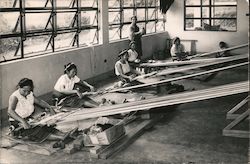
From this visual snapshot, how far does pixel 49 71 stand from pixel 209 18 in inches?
291

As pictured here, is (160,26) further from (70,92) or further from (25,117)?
(25,117)

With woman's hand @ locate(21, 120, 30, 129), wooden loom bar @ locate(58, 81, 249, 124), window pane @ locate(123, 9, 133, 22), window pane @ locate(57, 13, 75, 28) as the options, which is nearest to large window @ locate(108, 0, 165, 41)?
window pane @ locate(123, 9, 133, 22)

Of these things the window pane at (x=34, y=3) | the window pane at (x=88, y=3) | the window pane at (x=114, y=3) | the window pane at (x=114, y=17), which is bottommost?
the window pane at (x=114, y=17)

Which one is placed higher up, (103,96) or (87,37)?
(87,37)

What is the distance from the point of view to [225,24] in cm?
1255

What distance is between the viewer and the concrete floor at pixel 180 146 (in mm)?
4055

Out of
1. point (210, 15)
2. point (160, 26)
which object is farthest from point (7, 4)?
point (210, 15)

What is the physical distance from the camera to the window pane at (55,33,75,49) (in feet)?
24.8

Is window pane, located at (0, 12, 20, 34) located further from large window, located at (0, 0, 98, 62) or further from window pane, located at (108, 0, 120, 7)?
window pane, located at (108, 0, 120, 7)

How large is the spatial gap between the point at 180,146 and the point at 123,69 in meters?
3.14

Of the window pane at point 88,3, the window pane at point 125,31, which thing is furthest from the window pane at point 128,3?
the window pane at point 88,3

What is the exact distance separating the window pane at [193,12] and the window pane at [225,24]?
2.04 feet

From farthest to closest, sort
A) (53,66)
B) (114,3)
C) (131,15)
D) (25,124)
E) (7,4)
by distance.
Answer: (131,15)
(114,3)
(53,66)
(7,4)
(25,124)

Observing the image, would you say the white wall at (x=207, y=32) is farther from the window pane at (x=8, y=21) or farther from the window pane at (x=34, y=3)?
the window pane at (x=8, y=21)
